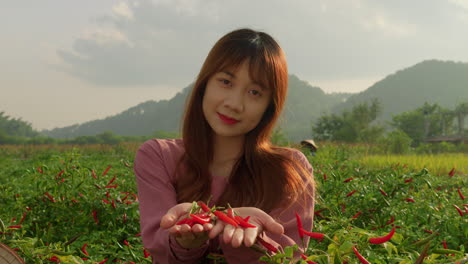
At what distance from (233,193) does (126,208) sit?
1339mm

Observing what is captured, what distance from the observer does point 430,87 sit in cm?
13362

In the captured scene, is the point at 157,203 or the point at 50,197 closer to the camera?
the point at 157,203

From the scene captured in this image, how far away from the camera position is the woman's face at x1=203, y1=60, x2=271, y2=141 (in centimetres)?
214

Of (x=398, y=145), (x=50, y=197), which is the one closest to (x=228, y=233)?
(x=50, y=197)

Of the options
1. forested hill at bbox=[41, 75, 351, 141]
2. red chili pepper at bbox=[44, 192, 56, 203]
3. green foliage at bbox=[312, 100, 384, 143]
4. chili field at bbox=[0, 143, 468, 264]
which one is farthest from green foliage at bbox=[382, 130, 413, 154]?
forested hill at bbox=[41, 75, 351, 141]

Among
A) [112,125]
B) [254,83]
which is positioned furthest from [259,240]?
[112,125]

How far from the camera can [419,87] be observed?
134m

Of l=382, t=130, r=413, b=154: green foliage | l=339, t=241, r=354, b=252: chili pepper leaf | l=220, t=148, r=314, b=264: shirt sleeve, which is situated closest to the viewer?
l=339, t=241, r=354, b=252: chili pepper leaf

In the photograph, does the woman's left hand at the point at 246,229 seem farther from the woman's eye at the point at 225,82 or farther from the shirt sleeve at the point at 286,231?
the woman's eye at the point at 225,82

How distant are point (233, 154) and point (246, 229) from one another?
1.06 metres

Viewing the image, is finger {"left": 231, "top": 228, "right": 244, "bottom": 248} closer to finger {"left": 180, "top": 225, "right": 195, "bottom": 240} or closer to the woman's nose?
finger {"left": 180, "top": 225, "right": 195, "bottom": 240}

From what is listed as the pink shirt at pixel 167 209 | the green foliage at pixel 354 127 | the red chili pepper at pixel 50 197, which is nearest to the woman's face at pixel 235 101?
the pink shirt at pixel 167 209

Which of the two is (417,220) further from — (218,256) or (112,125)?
(112,125)

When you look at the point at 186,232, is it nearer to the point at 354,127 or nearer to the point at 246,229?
the point at 246,229
